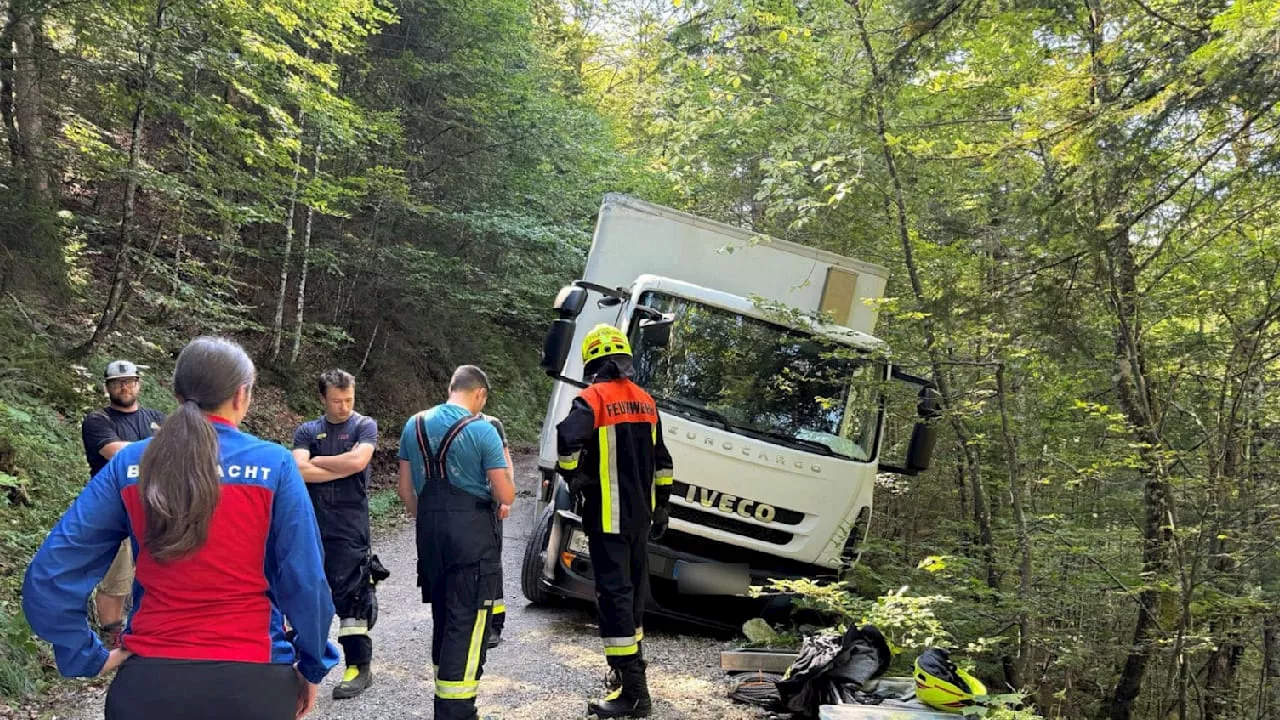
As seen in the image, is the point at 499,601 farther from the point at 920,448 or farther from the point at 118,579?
the point at 920,448

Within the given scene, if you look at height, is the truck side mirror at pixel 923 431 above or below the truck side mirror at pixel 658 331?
below

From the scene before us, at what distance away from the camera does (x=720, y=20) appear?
26.3 feet

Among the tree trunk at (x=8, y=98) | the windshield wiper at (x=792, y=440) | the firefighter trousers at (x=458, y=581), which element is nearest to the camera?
the firefighter trousers at (x=458, y=581)

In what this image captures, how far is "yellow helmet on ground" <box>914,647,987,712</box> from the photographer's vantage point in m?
3.62

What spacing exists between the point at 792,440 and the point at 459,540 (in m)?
2.98

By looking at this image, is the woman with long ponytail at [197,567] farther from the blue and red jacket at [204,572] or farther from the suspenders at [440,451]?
the suspenders at [440,451]

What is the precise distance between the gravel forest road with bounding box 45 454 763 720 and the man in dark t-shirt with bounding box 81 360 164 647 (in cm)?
52

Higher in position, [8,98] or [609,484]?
[8,98]

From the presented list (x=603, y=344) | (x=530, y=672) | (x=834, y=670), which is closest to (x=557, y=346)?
(x=603, y=344)

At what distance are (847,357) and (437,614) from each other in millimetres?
3160

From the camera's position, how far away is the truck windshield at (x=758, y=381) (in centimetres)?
589

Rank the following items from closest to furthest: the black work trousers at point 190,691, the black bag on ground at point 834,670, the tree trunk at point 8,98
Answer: the black work trousers at point 190,691, the black bag on ground at point 834,670, the tree trunk at point 8,98

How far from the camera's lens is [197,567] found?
189 cm

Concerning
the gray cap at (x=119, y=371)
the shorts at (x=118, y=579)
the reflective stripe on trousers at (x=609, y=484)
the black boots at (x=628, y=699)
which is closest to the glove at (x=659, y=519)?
the reflective stripe on trousers at (x=609, y=484)
